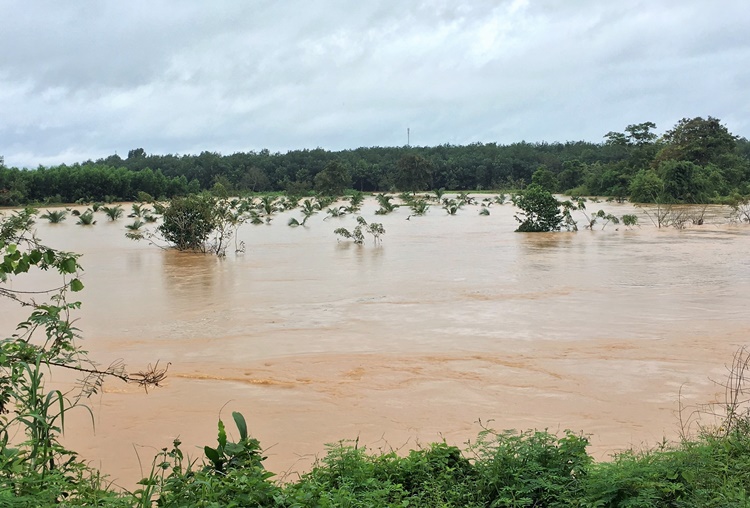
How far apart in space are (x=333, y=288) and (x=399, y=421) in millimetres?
7002

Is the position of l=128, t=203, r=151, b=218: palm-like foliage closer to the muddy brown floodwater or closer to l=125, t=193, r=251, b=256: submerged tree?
l=125, t=193, r=251, b=256: submerged tree

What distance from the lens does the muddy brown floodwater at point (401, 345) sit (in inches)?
213

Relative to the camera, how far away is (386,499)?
344 cm

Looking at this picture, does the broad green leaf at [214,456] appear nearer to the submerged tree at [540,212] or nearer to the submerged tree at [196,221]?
the submerged tree at [196,221]

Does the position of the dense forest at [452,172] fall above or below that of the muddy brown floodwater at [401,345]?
above

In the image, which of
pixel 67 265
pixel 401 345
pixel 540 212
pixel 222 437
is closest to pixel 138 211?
pixel 540 212

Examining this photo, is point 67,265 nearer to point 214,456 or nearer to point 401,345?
point 214,456

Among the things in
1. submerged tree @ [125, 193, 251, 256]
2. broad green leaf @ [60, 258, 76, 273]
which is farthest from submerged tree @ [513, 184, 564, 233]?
broad green leaf @ [60, 258, 76, 273]

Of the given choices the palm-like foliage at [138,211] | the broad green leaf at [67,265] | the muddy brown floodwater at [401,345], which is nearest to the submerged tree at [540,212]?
the muddy brown floodwater at [401,345]

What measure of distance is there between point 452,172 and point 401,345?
61.4m

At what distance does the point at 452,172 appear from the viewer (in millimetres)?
68312

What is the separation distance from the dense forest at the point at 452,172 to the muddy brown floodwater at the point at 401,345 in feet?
38.0

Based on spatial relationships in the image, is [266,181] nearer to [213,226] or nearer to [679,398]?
[213,226]

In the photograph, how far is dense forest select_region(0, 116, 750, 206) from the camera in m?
39.5
